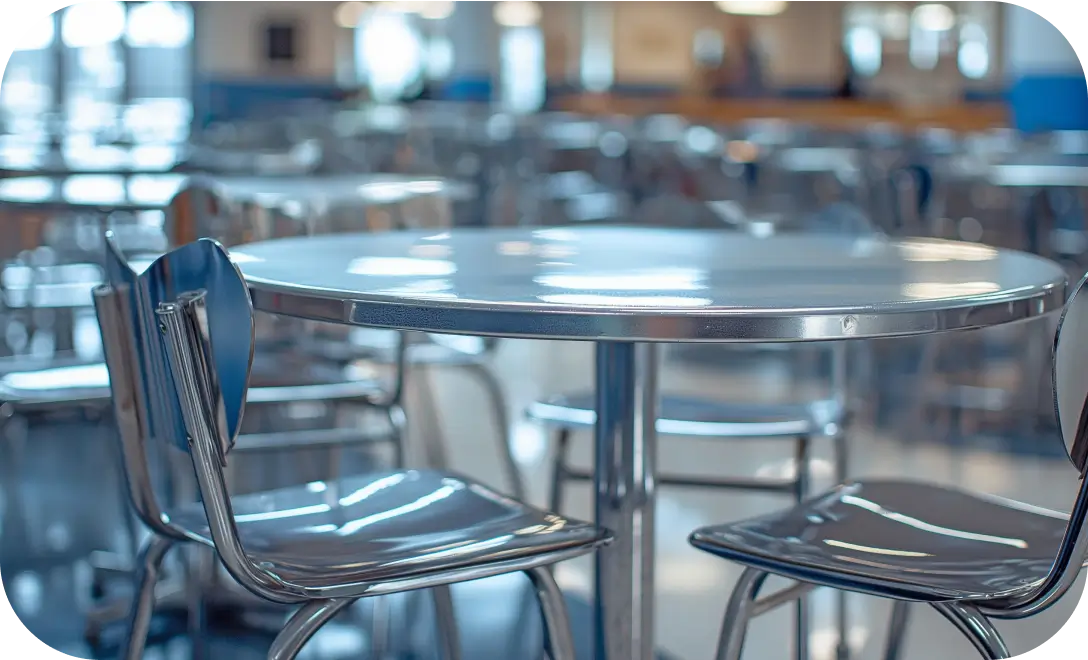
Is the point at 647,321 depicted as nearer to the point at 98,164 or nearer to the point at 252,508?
the point at 252,508

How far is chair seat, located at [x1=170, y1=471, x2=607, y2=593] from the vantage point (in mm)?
1139

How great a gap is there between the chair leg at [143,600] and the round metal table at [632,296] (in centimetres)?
31

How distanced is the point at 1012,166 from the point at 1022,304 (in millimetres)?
3859

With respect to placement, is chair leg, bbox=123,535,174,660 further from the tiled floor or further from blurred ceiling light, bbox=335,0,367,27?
blurred ceiling light, bbox=335,0,367,27

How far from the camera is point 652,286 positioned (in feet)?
4.06

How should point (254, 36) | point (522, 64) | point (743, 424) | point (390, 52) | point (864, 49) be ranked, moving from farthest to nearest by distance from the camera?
point (522, 64)
point (390, 52)
point (864, 49)
point (254, 36)
point (743, 424)

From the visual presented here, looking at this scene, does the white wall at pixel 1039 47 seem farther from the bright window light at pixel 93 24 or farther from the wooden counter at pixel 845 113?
the bright window light at pixel 93 24

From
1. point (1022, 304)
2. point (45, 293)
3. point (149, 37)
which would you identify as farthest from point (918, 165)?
point (149, 37)

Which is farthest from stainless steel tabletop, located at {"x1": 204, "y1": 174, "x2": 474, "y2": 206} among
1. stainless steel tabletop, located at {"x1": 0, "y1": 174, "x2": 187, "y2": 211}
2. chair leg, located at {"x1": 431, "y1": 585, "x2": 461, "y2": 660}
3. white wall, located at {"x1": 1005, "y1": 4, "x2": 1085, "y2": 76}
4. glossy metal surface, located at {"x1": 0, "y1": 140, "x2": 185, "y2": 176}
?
white wall, located at {"x1": 1005, "y1": 4, "x2": 1085, "y2": 76}

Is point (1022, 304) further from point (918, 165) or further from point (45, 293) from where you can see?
point (918, 165)

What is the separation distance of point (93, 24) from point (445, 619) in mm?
14752

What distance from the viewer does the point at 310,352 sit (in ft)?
8.13

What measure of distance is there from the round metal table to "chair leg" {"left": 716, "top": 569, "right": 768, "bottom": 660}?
4.9 inches

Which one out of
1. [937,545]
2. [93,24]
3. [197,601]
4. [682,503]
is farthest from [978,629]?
[93,24]
